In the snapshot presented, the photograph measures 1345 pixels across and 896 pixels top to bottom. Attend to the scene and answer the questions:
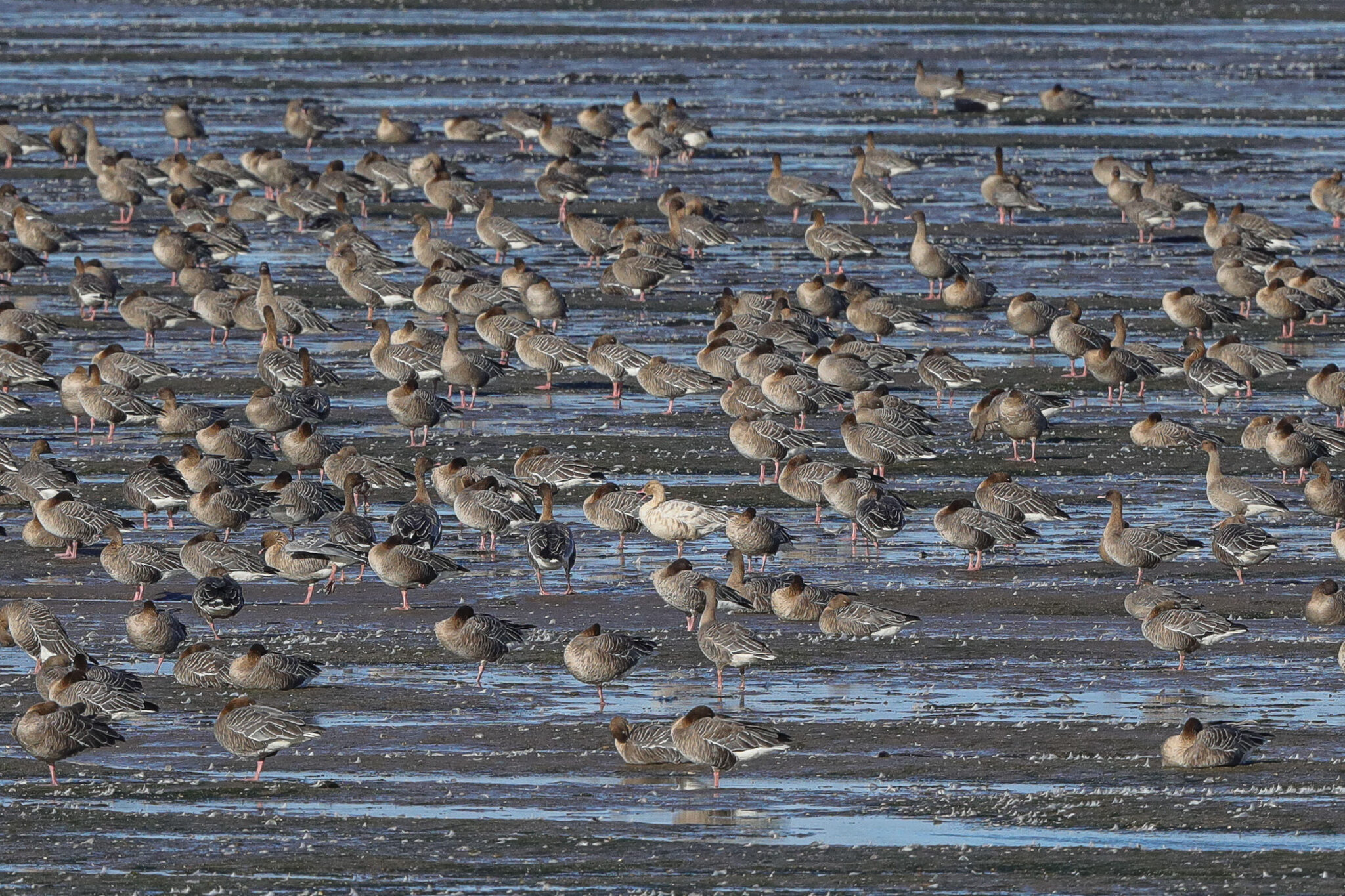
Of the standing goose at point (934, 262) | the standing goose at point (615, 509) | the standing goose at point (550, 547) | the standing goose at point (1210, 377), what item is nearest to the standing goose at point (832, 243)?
the standing goose at point (934, 262)

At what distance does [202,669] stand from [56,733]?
2.16 m

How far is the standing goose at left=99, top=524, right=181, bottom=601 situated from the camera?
63.3 feet

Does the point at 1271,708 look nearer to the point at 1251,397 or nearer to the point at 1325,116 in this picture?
the point at 1251,397

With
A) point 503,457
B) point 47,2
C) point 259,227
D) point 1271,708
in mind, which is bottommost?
point 47,2

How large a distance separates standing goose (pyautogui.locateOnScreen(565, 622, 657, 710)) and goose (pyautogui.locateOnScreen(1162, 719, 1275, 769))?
12.5 feet

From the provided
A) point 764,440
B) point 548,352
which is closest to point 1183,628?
point 764,440

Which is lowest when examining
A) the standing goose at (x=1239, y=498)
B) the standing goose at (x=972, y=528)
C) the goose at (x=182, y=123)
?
the goose at (x=182, y=123)

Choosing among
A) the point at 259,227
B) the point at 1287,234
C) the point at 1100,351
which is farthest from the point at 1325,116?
the point at 1100,351

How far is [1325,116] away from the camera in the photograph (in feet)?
171

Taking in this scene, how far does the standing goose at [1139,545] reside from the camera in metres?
19.5

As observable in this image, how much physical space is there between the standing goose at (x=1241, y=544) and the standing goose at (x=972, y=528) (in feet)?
5.47

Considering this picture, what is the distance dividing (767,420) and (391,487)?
3.82 meters

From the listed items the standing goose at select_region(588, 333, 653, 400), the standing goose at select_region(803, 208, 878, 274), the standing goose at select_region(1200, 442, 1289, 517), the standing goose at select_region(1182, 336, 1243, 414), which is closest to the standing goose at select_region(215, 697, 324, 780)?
the standing goose at select_region(1200, 442, 1289, 517)

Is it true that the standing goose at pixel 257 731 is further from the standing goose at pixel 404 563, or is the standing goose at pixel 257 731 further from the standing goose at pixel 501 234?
the standing goose at pixel 501 234
